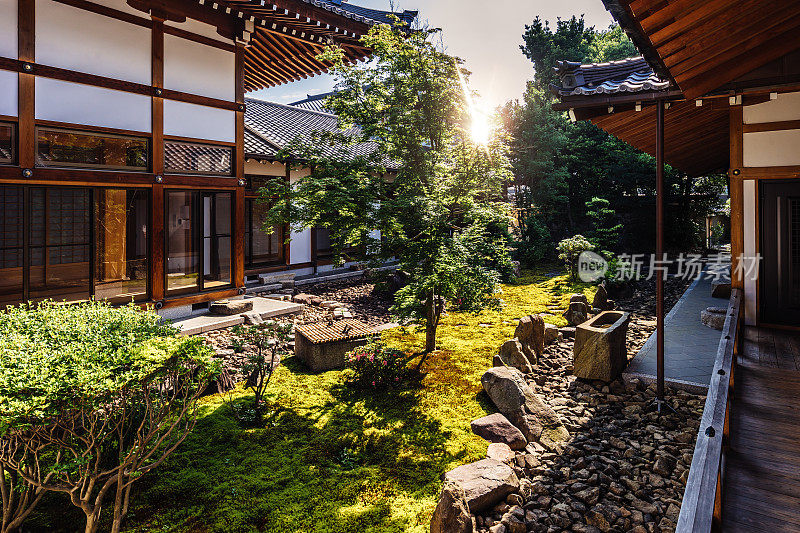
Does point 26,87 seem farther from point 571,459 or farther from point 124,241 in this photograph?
point 571,459

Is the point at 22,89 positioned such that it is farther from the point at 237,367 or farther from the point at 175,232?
the point at 237,367

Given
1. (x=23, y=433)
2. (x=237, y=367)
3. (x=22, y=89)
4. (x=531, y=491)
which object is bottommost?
(x=531, y=491)

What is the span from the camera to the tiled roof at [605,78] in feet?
16.6

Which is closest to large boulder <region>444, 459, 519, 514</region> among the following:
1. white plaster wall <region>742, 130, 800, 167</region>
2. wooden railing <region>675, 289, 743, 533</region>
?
wooden railing <region>675, 289, 743, 533</region>

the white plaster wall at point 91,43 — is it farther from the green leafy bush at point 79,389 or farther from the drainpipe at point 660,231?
the drainpipe at point 660,231

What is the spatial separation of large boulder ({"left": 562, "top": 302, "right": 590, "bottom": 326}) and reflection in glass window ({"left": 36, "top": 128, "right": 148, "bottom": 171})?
9225mm

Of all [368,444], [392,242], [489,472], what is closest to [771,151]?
[392,242]

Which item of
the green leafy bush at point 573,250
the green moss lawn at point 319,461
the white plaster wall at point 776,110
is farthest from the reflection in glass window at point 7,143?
the green leafy bush at point 573,250

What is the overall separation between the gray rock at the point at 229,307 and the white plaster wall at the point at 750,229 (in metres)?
8.87

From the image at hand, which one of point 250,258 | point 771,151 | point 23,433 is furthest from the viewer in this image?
point 250,258

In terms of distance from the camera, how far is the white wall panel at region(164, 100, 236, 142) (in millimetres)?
8266

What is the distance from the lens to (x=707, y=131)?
29.2ft

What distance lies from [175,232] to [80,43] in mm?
3482

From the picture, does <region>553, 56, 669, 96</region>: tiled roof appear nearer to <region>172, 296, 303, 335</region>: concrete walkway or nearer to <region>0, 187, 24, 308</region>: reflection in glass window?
<region>172, 296, 303, 335</region>: concrete walkway
